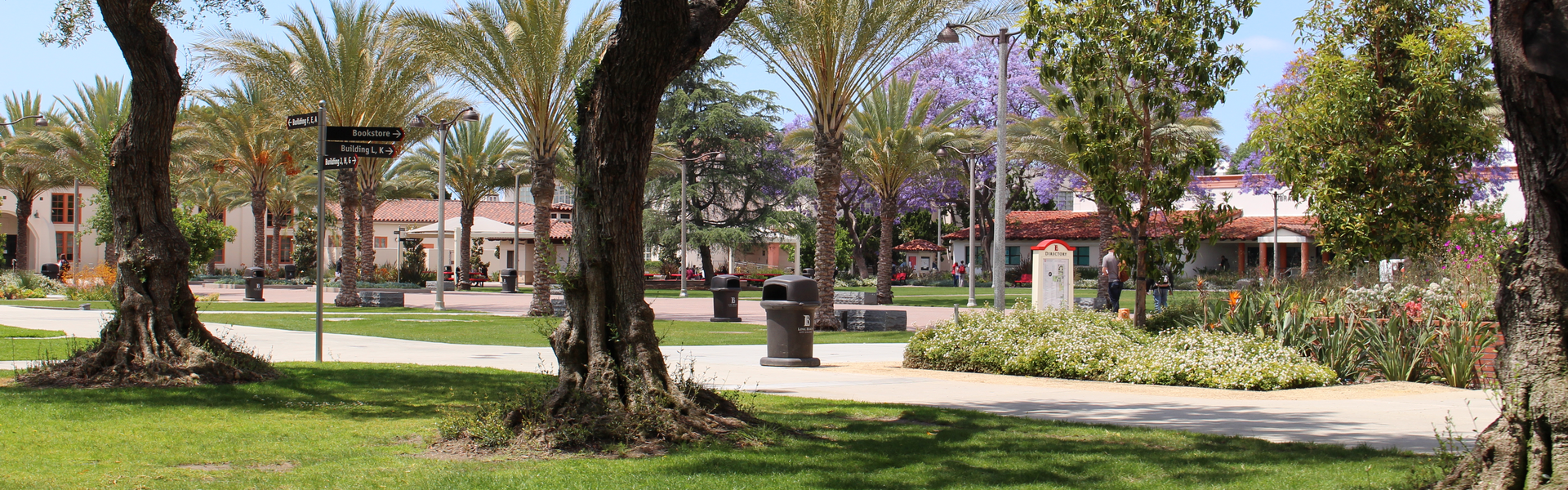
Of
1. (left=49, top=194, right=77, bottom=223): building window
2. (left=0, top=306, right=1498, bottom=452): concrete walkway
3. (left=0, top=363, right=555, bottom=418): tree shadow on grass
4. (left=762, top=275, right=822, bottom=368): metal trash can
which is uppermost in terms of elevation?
(left=49, top=194, right=77, bottom=223): building window

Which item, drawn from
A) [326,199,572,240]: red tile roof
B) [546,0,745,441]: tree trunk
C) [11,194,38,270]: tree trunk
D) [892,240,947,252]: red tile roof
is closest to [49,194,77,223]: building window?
[326,199,572,240]: red tile roof

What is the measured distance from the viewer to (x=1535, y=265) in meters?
4.14

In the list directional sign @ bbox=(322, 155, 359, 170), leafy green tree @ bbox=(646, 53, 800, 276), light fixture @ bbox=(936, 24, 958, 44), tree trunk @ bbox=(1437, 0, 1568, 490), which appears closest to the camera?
tree trunk @ bbox=(1437, 0, 1568, 490)

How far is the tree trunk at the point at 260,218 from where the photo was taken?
40.1 meters

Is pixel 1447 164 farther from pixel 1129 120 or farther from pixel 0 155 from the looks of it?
pixel 0 155

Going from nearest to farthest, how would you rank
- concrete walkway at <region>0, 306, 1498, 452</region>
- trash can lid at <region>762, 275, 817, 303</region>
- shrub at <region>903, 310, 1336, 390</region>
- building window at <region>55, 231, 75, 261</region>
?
concrete walkway at <region>0, 306, 1498, 452</region>, shrub at <region>903, 310, 1336, 390</region>, trash can lid at <region>762, 275, 817, 303</region>, building window at <region>55, 231, 75, 261</region>

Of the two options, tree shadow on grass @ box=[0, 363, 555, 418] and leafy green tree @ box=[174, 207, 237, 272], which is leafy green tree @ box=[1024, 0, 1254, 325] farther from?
leafy green tree @ box=[174, 207, 237, 272]

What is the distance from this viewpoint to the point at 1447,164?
1475 cm

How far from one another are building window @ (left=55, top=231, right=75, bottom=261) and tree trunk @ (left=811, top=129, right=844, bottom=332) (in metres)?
51.5

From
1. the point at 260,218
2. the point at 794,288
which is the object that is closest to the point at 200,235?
the point at 260,218

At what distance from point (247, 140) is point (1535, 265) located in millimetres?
40588

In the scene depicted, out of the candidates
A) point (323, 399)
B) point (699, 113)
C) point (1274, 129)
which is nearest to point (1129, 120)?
point (1274, 129)

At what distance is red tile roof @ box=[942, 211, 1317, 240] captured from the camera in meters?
48.6

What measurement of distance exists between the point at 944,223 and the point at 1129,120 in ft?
174
